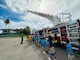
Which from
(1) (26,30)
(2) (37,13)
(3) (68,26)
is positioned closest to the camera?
(3) (68,26)

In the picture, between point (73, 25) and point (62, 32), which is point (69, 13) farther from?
point (73, 25)

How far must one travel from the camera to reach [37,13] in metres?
17.0

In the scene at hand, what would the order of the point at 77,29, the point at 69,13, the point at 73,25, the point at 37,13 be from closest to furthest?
the point at 77,29
the point at 73,25
the point at 69,13
the point at 37,13

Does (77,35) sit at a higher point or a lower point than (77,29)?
lower

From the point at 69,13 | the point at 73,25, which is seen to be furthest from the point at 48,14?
the point at 73,25

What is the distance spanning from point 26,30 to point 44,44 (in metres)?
52.4

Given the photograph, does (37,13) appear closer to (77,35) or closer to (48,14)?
(48,14)

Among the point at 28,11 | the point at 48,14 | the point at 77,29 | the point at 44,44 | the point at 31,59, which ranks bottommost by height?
the point at 31,59

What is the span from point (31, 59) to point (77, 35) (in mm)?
3341

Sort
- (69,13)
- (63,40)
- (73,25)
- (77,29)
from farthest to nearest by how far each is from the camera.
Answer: (69,13) → (63,40) → (73,25) → (77,29)

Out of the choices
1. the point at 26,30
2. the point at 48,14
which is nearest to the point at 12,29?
the point at 26,30

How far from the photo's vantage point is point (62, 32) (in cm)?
756

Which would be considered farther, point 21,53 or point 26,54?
point 21,53

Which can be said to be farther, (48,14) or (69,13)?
(48,14)
